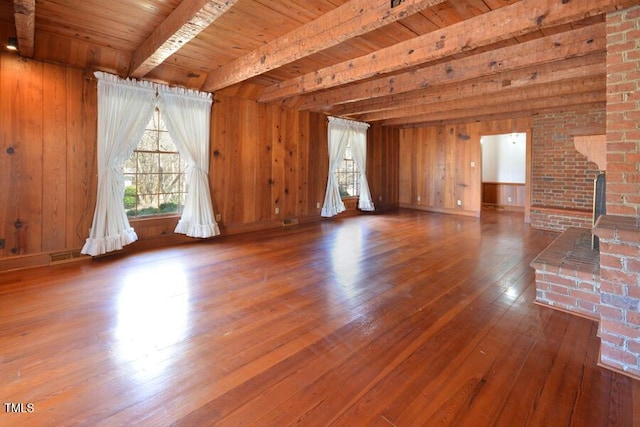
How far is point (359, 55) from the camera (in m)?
3.82

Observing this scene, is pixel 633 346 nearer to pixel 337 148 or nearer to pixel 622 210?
pixel 622 210

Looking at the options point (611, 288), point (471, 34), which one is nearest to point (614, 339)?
point (611, 288)

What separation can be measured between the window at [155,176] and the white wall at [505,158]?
26.7 feet

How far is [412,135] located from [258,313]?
753 cm

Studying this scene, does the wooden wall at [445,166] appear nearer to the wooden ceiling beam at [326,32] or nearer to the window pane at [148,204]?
the wooden ceiling beam at [326,32]

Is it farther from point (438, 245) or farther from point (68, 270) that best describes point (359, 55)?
point (68, 270)

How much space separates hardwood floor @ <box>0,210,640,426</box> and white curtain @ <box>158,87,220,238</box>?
1193 millimetres

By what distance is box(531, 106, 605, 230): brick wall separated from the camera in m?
5.63


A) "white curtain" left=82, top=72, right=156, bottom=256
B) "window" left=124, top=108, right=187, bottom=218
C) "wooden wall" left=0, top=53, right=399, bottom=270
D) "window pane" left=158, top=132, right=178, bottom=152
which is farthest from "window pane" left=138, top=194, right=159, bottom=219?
"window pane" left=158, top=132, right=178, bottom=152

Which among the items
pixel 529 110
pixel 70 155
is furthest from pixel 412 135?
pixel 70 155

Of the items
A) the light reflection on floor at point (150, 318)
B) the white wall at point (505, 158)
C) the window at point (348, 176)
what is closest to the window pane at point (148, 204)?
the light reflection on floor at point (150, 318)

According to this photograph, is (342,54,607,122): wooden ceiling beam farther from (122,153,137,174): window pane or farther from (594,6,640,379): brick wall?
(122,153,137,174): window pane

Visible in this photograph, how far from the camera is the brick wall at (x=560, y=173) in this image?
18.5 feet

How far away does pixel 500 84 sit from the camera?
4.44 meters
